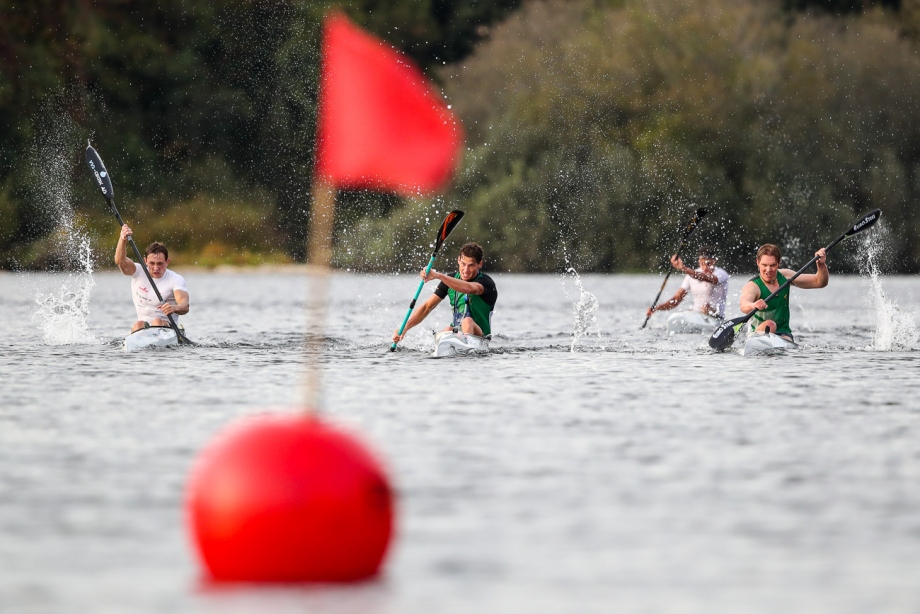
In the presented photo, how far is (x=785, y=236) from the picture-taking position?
156 feet

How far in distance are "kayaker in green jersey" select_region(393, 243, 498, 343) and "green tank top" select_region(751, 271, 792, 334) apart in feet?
9.99

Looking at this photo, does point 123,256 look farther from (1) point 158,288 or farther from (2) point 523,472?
(2) point 523,472

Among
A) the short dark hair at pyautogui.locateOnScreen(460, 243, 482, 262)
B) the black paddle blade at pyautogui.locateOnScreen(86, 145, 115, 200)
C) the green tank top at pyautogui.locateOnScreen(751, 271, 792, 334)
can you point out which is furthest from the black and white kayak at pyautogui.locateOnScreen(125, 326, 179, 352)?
the green tank top at pyautogui.locateOnScreen(751, 271, 792, 334)

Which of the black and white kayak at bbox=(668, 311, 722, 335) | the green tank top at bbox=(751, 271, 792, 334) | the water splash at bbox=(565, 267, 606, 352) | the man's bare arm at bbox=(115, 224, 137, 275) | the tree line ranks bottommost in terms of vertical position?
the water splash at bbox=(565, 267, 606, 352)

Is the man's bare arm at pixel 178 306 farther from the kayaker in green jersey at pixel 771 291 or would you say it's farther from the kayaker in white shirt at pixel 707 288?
the kayaker in white shirt at pixel 707 288

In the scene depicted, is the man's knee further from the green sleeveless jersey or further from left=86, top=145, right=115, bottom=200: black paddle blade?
left=86, top=145, right=115, bottom=200: black paddle blade

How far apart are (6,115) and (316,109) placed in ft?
33.6

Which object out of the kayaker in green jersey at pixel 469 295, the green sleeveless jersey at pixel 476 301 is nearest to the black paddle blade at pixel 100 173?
the kayaker in green jersey at pixel 469 295

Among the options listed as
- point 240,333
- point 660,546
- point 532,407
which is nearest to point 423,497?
point 660,546

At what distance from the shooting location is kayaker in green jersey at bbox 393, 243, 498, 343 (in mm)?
16281

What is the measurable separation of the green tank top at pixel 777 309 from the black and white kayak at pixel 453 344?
10.6ft

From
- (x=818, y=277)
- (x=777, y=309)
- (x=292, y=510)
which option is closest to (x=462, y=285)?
(x=777, y=309)

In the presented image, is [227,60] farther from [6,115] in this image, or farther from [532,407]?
[532,407]

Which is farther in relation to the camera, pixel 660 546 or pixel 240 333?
pixel 240 333
